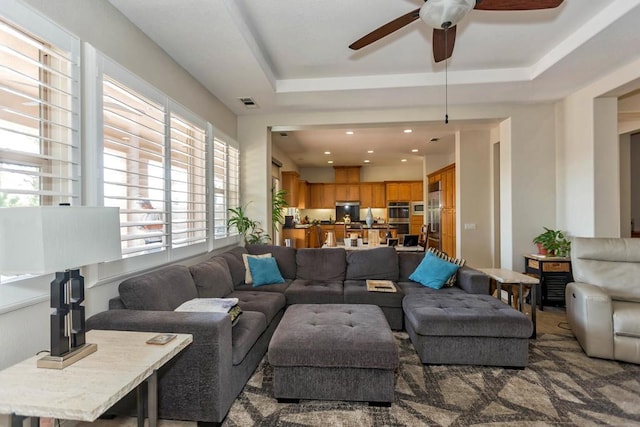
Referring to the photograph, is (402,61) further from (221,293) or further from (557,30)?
(221,293)

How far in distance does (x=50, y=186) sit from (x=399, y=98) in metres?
3.80

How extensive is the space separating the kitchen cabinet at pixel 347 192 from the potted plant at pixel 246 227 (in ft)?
18.3

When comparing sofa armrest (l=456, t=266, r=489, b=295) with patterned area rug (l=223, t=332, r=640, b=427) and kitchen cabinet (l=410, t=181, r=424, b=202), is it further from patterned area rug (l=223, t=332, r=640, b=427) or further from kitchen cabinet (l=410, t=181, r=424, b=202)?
kitchen cabinet (l=410, t=181, r=424, b=202)

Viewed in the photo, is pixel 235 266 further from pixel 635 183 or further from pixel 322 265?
pixel 635 183

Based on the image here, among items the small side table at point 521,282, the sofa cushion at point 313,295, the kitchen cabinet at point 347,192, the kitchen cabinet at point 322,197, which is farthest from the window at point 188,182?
the kitchen cabinet at point 347,192

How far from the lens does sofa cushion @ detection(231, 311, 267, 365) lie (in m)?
2.04

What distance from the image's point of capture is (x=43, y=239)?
44.8 inches

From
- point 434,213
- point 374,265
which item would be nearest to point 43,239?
point 374,265

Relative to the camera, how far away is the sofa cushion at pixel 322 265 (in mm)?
4008

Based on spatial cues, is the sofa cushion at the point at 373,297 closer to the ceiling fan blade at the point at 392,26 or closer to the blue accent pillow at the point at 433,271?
the blue accent pillow at the point at 433,271

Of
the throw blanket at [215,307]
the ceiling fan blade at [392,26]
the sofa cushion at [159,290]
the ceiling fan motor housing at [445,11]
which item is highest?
the ceiling fan blade at [392,26]

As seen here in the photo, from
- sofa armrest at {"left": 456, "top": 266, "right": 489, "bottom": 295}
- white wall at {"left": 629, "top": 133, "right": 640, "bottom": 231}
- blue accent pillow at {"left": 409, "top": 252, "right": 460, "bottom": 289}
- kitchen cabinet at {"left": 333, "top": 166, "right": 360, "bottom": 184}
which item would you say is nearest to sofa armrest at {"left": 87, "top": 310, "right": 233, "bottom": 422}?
blue accent pillow at {"left": 409, "top": 252, "right": 460, "bottom": 289}

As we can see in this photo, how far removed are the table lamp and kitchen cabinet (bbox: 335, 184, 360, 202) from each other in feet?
29.0

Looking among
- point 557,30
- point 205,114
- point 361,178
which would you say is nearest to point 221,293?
point 205,114
